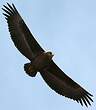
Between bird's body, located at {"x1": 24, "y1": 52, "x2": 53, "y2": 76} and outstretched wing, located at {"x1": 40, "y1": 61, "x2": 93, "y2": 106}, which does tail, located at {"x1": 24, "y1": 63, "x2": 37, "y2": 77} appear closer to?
bird's body, located at {"x1": 24, "y1": 52, "x2": 53, "y2": 76}

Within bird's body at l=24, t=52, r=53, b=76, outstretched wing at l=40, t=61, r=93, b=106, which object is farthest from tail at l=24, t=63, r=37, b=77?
outstretched wing at l=40, t=61, r=93, b=106

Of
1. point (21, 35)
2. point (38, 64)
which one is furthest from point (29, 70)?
point (21, 35)

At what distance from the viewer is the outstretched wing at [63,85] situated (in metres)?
21.7

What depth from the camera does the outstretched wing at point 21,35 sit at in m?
21.3

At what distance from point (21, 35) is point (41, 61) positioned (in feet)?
7.43

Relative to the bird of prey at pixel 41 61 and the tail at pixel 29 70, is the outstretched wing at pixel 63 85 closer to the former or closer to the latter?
the bird of prey at pixel 41 61

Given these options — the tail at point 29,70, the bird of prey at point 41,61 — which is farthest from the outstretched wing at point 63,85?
the tail at point 29,70

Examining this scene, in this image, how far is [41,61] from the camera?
66.3ft

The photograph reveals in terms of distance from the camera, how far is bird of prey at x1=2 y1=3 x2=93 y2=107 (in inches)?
811

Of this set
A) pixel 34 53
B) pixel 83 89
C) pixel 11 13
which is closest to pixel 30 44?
pixel 34 53

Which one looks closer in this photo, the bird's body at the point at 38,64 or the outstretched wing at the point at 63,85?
the bird's body at the point at 38,64

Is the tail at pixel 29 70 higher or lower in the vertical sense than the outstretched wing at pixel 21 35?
lower

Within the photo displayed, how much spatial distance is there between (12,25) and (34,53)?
6.65 ft

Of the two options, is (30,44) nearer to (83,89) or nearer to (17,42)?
(17,42)
